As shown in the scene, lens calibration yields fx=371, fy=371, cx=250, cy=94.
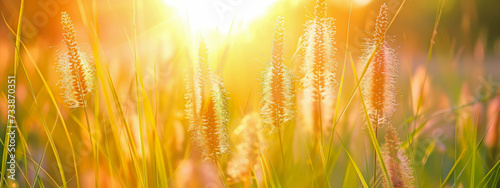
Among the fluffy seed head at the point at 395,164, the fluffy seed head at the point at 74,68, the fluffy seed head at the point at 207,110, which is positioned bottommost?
the fluffy seed head at the point at 395,164

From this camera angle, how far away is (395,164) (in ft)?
2.17

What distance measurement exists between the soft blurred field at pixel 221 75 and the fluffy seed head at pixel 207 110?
71 mm

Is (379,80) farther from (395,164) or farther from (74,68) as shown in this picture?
(74,68)

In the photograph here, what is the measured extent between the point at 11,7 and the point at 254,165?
656 mm

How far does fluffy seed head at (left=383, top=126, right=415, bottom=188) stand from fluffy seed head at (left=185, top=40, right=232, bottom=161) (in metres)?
0.29

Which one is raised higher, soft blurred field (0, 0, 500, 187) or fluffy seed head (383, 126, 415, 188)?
soft blurred field (0, 0, 500, 187)

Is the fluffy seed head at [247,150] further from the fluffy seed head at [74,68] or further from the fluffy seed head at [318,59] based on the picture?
the fluffy seed head at [74,68]

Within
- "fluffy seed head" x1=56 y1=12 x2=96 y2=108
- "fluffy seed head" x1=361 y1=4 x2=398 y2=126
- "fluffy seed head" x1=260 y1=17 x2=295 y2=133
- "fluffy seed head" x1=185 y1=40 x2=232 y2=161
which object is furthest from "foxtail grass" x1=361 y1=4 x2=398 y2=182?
"fluffy seed head" x1=56 y1=12 x2=96 y2=108

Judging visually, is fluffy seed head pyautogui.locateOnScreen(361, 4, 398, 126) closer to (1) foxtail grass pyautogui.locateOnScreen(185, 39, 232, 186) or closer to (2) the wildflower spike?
(2) the wildflower spike

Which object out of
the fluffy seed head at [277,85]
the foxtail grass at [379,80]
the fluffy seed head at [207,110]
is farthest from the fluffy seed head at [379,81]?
the fluffy seed head at [207,110]

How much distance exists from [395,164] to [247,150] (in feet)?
0.87

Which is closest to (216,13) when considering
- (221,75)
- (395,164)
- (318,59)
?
(221,75)

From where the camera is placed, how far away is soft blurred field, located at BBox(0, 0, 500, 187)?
0.70 meters

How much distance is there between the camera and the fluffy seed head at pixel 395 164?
0.66m
